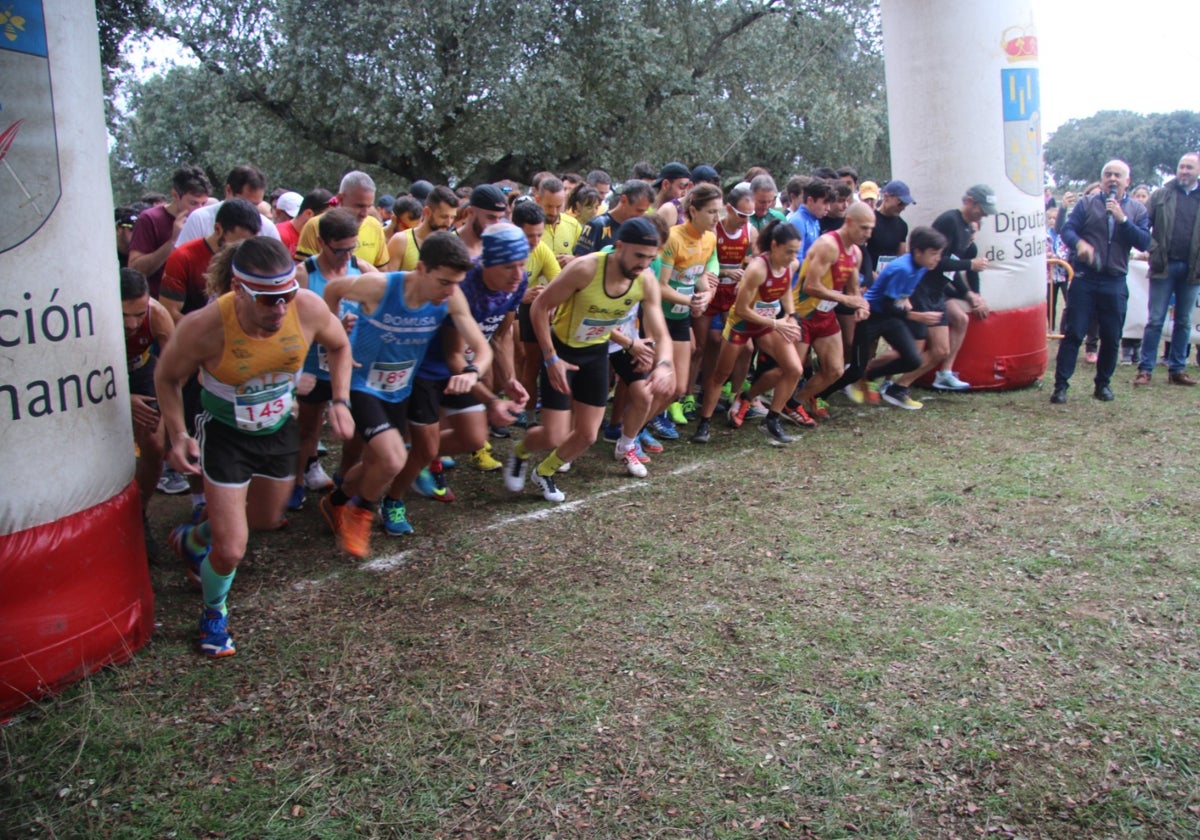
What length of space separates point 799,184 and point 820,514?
4.89 m

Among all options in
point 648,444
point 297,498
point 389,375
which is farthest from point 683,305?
point 297,498

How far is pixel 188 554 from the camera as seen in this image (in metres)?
4.60

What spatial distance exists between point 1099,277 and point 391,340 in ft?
22.8

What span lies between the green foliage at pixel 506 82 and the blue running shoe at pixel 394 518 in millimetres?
12963

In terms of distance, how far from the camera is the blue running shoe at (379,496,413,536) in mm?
5445

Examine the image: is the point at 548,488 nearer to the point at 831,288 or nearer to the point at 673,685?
the point at 673,685

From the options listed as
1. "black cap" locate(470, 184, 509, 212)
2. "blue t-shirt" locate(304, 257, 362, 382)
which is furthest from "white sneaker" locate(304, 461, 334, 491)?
"black cap" locate(470, 184, 509, 212)

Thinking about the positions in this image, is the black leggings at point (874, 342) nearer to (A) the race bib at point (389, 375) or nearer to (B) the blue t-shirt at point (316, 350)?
(A) the race bib at point (389, 375)

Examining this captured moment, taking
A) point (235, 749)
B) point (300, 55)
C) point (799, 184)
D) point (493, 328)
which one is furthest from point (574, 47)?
point (235, 749)

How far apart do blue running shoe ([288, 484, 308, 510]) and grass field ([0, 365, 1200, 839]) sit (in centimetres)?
33

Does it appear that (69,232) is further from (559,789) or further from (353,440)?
(559,789)

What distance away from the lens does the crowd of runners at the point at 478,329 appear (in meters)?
4.08

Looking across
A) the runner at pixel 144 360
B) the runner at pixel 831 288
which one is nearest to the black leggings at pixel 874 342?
the runner at pixel 831 288

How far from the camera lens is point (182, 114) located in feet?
73.2
